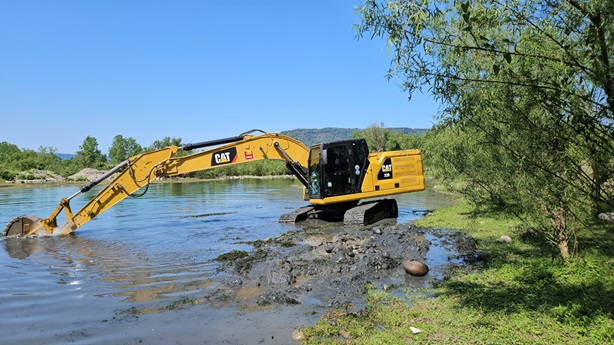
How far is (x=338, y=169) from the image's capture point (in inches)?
593

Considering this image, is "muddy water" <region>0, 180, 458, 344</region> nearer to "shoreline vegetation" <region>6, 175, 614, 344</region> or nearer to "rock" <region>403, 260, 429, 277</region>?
"shoreline vegetation" <region>6, 175, 614, 344</region>

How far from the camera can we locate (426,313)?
6.05 m

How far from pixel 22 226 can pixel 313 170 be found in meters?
9.14

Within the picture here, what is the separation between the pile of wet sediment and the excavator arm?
3.85 meters

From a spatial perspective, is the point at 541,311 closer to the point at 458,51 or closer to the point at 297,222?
the point at 458,51

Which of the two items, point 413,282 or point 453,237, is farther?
point 453,237

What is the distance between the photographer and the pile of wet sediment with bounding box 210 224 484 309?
23.5 ft

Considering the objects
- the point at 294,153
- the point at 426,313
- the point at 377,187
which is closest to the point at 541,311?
the point at 426,313

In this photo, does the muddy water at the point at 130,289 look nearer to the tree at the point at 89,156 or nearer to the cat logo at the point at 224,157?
the cat logo at the point at 224,157

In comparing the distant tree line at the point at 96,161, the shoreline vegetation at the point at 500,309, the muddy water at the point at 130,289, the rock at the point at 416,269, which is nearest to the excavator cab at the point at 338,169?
the muddy water at the point at 130,289

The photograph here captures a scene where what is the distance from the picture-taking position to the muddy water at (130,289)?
5816mm

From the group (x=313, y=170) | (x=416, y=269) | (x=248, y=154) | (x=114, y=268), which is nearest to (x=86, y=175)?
(x=248, y=154)

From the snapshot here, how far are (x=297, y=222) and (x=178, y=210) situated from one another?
25.5 ft

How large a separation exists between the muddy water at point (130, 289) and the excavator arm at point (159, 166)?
521 mm
